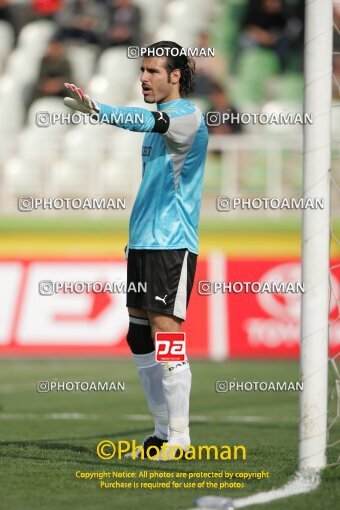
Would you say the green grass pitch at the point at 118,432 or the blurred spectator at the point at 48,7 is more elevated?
the blurred spectator at the point at 48,7

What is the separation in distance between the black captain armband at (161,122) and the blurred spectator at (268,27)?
42.8 feet

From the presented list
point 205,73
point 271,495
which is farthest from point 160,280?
point 205,73

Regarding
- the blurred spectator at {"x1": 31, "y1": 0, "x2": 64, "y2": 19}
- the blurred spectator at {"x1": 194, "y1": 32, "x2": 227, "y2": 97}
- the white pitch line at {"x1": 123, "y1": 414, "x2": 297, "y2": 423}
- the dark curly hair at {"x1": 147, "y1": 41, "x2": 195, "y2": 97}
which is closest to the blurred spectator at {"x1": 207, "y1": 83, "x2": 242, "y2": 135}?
the blurred spectator at {"x1": 194, "y1": 32, "x2": 227, "y2": 97}

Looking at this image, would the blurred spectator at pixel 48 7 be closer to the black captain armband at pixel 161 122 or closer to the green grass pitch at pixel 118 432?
the green grass pitch at pixel 118 432

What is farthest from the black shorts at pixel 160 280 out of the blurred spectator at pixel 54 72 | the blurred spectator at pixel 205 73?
the blurred spectator at pixel 54 72

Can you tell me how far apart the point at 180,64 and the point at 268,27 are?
12924 mm

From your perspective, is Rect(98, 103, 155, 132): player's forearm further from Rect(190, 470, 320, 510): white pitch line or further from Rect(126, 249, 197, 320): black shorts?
Rect(190, 470, 320, 510): white pitch line

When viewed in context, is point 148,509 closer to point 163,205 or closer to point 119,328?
point 163,205

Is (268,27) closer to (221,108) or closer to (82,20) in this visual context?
(221,108)

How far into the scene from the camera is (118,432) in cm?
856

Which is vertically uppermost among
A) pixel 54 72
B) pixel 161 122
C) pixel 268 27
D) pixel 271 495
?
pixel 268 27

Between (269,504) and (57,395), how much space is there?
684 cm

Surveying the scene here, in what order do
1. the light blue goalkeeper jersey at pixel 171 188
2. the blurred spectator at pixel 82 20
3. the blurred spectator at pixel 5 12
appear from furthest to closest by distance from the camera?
1. the blurred spectator at pixel 5 12
2. the blurred spectator at pixel 82 20
3. the light blue goalkeeper jersey at pixel 171 188

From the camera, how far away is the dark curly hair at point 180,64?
6793mm
